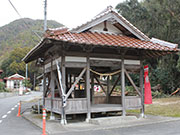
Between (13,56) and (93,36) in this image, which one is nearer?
(93,36)

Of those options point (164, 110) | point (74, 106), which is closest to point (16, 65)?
point (164, 110)

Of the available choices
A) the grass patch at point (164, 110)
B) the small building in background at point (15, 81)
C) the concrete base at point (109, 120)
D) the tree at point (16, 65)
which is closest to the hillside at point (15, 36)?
the tree at point (16, 65)

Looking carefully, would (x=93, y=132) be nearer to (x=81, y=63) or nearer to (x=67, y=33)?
(x=81, y=63)

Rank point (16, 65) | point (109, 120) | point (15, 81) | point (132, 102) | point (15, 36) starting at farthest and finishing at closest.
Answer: point (15, 36), point (16, 65), point (15, 81), point (132, 102), point (109, 120)

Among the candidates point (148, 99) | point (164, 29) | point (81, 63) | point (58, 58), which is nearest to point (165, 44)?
point (148, 99)

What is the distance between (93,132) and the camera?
827 cm

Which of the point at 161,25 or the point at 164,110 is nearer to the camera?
the point at 164,110

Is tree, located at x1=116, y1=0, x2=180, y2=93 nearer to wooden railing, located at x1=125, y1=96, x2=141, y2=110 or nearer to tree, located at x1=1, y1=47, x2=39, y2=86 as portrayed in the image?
wooden railing, located at x1=125, y1=96, x2=141, y2=110

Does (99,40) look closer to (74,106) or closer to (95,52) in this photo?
(95,52)

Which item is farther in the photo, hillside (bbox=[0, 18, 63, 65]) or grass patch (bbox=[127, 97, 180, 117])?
hillside (bbox=[0, 18, 63, 65])

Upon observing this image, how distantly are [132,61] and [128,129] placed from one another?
14.1 ft

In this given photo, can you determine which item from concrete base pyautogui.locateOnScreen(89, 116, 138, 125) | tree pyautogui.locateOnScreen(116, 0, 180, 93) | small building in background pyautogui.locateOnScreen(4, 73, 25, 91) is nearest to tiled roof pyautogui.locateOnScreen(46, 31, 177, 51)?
concrete base pyautogui.locateOnScreen(89, 116, 138, 125)

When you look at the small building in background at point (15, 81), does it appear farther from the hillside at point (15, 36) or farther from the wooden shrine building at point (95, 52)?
the wooden shrine building at point (95, 52)

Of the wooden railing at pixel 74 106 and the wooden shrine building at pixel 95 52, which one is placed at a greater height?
the wooden shrine building at pixel 95 52
